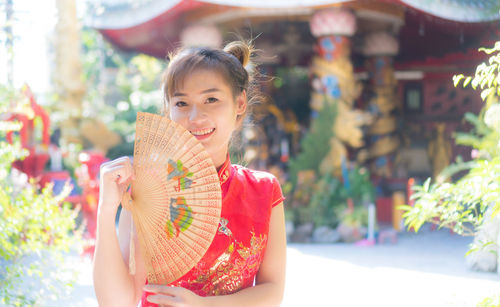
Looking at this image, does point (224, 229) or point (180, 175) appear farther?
point (224, 229)

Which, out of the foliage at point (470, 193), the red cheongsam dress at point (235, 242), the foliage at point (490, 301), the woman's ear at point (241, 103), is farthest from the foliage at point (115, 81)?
the red cheongsam dress at point (235, 242)

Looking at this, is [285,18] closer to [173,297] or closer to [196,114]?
[196,114]

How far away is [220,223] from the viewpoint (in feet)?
4.40

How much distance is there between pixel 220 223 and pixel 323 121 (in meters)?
5.46

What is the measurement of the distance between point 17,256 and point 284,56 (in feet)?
27.1

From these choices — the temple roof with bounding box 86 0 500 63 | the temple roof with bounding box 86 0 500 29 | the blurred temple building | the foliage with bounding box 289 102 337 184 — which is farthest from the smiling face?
the foliage with bounding box 289 102 337 184

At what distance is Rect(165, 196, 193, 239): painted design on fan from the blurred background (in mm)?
1598

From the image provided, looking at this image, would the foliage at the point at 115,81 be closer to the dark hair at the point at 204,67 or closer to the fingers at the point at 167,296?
the dark hair at the point at 204,67

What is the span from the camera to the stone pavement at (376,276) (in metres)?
3.71

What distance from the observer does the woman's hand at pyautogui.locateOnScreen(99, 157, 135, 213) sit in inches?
45.3

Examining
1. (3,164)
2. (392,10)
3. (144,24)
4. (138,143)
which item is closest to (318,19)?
(392,10)

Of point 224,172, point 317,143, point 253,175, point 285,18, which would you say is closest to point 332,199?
point 317,143

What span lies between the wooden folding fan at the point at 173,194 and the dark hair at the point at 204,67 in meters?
0.21

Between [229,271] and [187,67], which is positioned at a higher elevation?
[187,67]
